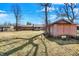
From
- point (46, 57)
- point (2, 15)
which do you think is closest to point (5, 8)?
point (2, 15)

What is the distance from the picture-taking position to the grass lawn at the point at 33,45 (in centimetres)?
175

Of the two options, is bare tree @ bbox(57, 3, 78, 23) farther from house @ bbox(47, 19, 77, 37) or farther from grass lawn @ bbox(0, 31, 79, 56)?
grass lawn @ bbox(0, 31, 79, 56)

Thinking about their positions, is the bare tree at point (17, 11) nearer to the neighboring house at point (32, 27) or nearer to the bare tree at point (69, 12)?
the neighboring house at point (32, 27)

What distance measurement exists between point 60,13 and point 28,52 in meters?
0.47

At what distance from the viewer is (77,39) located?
70.4 inches

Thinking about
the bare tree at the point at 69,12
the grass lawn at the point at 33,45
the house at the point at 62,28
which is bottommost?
the grass lawn at the point at 33,45

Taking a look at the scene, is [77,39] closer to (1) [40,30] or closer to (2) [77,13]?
(2) [77,13]

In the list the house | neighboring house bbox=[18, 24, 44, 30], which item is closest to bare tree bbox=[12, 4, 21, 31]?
neighboring house bbox=[18, 24, 44, 30]

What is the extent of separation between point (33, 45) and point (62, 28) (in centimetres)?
32

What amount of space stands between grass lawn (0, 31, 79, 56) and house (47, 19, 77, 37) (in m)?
0.06

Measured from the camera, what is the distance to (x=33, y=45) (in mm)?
1779

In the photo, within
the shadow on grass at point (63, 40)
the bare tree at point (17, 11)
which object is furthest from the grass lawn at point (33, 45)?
the bare tree at point (17, 11)

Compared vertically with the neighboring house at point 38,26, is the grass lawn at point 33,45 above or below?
below

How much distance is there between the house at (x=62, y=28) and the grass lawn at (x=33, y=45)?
6 cm
